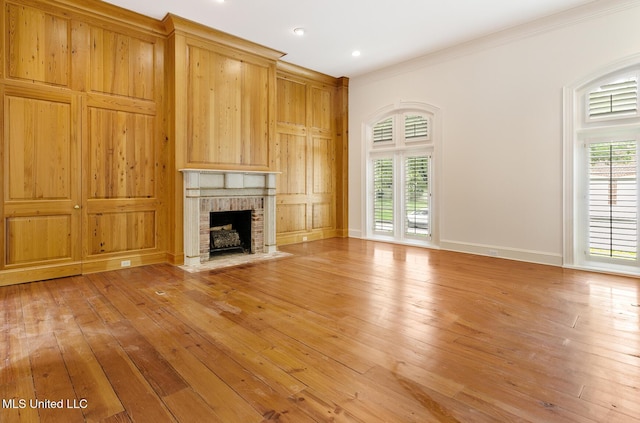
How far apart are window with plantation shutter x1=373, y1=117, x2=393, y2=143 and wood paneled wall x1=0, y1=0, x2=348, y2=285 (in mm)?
2347

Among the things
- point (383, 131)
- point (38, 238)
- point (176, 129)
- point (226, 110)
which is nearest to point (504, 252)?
point (383, 131)

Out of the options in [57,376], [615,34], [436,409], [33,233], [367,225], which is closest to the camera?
[436,409]

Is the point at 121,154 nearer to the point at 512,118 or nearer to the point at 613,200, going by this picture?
the point at 512,118

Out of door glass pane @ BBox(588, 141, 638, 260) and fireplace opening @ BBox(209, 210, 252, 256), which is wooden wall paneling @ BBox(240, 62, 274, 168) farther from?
door glass pane @ BBox(588, 141, 638, 260)

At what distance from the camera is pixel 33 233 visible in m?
4.21

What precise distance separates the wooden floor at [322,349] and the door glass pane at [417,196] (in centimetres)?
244

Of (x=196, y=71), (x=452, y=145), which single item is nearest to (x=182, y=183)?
(x=196, y=71)

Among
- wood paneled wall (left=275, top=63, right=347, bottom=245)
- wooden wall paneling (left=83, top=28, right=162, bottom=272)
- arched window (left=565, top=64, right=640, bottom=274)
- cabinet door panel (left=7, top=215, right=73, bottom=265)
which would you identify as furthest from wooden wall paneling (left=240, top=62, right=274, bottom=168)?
arched window (left=565, top=64, right=640, bottom=274)

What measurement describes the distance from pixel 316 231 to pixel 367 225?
1.14 m

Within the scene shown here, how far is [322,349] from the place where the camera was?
2449 mm

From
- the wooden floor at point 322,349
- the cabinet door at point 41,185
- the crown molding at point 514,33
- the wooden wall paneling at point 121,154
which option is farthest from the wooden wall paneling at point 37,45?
the crown molding at point 514,33

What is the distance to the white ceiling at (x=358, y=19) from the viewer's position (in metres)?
4.59

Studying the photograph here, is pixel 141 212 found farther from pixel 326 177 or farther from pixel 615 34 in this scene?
pixel 615 34

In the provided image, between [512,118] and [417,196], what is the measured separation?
209 cm
